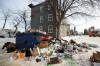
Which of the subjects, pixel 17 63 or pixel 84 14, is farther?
pixel 84 14

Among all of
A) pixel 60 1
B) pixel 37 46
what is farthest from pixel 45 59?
pixel 60 1

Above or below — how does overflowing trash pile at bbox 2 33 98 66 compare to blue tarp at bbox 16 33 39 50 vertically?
below

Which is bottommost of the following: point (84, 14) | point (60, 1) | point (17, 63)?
point (17, 63)

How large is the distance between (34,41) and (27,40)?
13.6 inches

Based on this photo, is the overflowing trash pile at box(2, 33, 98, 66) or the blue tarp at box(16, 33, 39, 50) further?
the blue tarp at box(16, 33, 39, 50)

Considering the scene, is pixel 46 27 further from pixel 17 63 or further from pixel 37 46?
pixel 17 63

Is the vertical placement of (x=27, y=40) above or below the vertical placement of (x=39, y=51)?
above

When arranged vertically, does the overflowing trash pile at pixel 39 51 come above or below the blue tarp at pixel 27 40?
below

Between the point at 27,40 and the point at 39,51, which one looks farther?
the point at 27,40

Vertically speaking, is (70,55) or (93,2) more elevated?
(93,2)

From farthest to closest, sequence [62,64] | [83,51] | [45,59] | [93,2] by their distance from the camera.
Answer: [93,2] → [83,51] → [45,59] → [62,64]

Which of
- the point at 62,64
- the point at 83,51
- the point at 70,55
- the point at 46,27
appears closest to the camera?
the point at 62,64

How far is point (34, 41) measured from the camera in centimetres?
786

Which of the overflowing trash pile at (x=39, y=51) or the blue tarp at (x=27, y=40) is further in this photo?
the blue tarp at (x=27, y=40)
